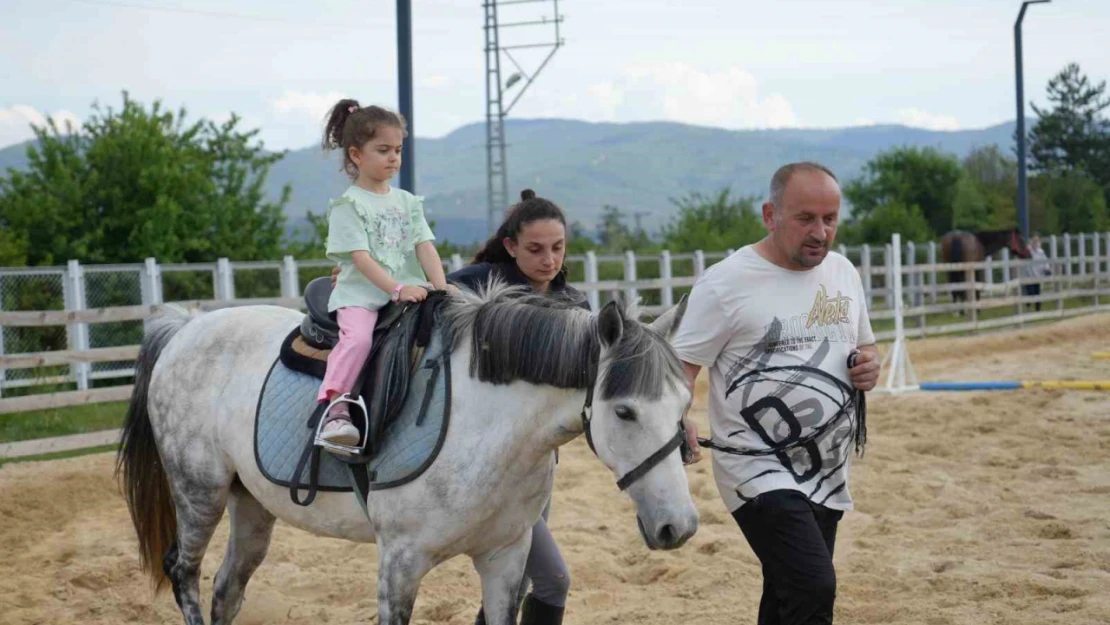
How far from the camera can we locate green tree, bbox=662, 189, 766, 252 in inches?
939

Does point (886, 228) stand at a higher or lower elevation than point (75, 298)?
higher

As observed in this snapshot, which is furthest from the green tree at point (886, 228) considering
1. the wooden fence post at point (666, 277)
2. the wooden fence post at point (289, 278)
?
the wooden fence post at point (289, 278)

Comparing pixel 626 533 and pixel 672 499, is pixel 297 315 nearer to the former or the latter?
pixel 672 499

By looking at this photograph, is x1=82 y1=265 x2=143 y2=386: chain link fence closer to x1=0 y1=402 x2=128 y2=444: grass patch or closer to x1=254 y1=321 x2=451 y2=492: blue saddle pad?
x1=0 y1=402 x2=128 y2=444: grass patch

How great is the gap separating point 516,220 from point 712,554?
2.65m

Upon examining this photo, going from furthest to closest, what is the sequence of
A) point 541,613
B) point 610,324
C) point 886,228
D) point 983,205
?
point 983,205 < point 886,228 < point 541,613 < point 610,324

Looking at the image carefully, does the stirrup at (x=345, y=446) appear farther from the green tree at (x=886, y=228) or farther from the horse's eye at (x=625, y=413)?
the green tree at (x=886, y=228)

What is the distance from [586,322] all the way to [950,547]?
10.8 ft

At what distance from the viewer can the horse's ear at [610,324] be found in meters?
2.94

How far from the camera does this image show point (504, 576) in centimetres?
344

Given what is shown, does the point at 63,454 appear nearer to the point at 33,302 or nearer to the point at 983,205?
the point at 33,302

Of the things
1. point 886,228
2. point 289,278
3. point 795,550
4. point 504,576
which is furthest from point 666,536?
point 886,228

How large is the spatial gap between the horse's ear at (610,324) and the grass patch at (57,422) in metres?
6.66

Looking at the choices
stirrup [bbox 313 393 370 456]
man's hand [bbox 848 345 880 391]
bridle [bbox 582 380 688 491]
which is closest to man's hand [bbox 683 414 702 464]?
bridle [bbox 582 380 688 491]
